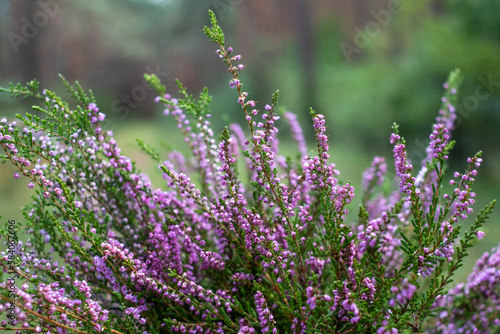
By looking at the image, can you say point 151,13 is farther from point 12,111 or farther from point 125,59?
point 12,111

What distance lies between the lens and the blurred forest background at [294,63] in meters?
8.34

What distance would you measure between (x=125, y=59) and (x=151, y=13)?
457cm

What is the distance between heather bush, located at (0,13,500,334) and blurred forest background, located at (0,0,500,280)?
165 inches

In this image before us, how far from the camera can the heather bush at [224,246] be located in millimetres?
1020

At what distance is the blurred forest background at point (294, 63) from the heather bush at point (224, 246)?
4201 mm

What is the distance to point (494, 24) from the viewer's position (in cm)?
692

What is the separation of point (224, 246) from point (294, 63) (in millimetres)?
20633

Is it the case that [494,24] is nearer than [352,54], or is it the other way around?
[494,24]

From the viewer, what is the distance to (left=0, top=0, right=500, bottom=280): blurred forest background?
328 inches

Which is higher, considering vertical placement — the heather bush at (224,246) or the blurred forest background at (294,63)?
the blurred forest background at (294,63)

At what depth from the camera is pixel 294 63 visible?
2112cm

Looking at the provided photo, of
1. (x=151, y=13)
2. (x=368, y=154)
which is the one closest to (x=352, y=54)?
(x=151, y=13)

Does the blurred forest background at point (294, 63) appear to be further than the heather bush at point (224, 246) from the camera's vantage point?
Yes

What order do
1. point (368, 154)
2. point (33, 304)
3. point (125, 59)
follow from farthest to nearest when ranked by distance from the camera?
point (125, 59) → point (368, 154) → point (33, 304)
